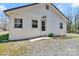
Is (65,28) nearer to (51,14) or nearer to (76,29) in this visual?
(76,29)

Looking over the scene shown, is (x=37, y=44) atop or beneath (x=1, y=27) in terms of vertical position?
beneath

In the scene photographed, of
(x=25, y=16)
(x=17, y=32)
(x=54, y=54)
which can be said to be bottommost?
(x=54, y=54)

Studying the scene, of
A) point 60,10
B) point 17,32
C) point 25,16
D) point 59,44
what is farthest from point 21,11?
point 59,44

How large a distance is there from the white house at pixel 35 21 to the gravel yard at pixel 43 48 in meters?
0.45

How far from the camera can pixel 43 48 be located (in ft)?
23.5

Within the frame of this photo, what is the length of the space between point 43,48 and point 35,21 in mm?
1549

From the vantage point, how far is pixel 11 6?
7480mm

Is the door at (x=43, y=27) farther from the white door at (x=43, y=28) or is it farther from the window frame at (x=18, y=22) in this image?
the window frame at (x=18, y=22)

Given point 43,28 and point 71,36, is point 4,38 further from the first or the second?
point 71,36

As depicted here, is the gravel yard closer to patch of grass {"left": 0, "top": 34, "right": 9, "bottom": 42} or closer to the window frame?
patch of grass {"left": 0, "top": 34, "right": 9, "bottom": 42}

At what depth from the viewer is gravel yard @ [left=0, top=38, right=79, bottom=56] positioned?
272 inches

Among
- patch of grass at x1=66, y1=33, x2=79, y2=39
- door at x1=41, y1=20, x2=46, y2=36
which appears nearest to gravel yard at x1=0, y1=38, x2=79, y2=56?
patch of grass at x1=66, y1=33, x2=79, y2=39

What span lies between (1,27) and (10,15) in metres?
0.80

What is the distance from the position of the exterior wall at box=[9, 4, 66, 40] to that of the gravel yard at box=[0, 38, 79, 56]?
1.37 feet
